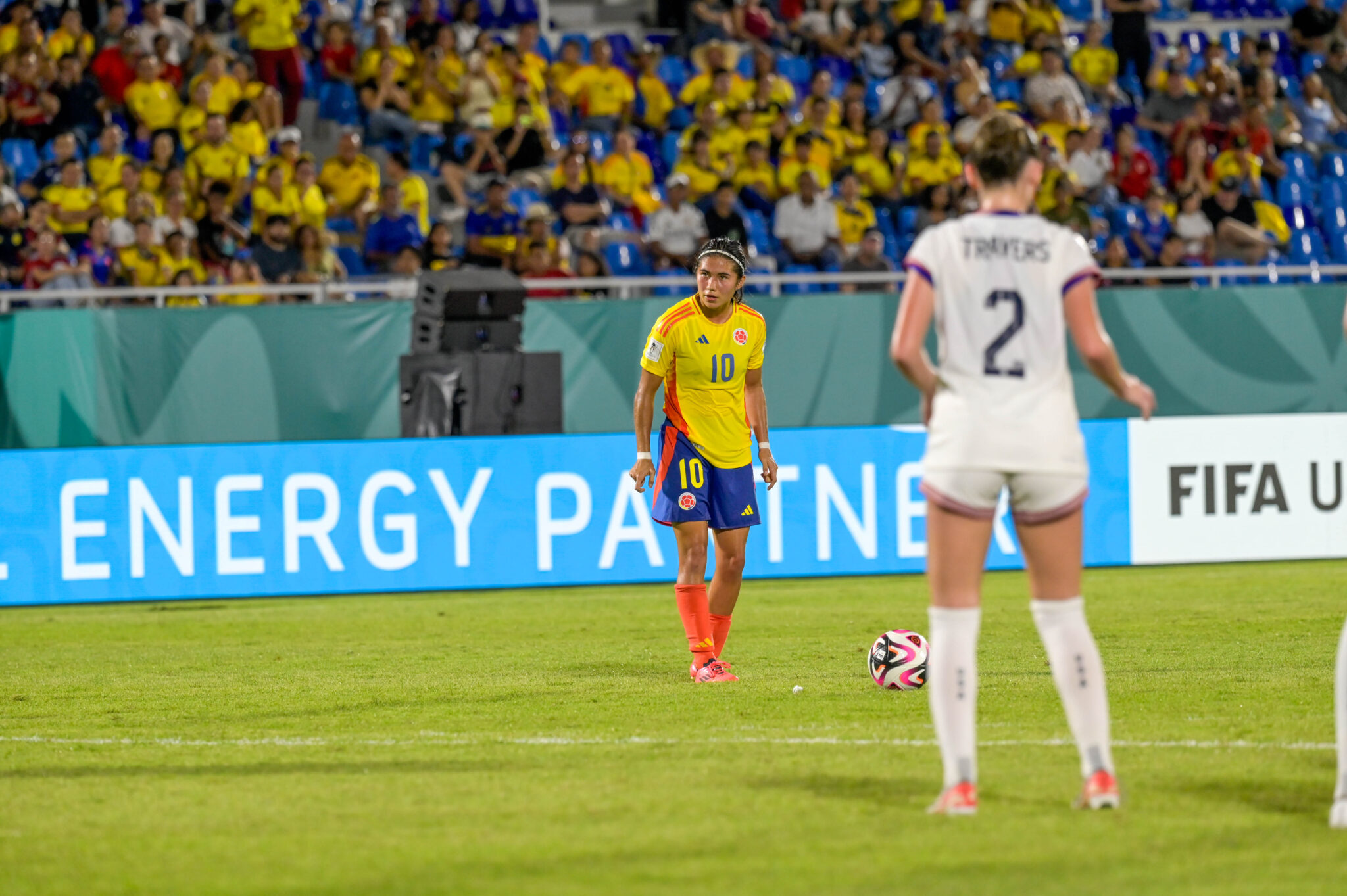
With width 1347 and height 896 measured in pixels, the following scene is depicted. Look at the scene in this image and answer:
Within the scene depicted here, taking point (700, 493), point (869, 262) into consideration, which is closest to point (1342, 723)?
point (700, 493)

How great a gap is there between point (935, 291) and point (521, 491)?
9529 millimetres

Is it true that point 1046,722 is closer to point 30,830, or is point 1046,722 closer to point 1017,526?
point 1017,526

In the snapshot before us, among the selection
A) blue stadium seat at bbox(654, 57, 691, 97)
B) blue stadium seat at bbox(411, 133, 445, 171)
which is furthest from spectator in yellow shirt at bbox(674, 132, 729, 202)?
blue stadium seat at bbox(411, 133, 445, 171)

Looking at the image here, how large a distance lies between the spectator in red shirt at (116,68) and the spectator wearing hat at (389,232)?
10.5 ft

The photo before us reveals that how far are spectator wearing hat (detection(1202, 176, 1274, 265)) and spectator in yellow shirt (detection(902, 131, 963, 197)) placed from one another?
2834 millimetres

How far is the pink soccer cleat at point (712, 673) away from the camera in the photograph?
364 inches

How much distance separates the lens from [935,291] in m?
5.50

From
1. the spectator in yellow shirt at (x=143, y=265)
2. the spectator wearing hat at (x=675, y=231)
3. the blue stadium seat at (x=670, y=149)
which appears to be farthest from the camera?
the blue stadium seat at (x=670, y=149)

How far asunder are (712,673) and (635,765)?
2503 millimetres

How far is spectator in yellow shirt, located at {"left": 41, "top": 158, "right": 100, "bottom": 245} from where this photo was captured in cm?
1784

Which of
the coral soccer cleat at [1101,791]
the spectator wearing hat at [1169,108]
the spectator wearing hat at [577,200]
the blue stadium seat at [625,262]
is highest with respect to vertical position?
the spectator wearing hat at [1169,108]

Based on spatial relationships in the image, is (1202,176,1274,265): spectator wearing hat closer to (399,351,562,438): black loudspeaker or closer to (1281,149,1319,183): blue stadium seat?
(1281,149,1319,183): blue stadium seat

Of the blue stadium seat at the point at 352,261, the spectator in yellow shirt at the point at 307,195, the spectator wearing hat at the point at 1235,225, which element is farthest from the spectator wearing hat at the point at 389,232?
the spectator wearing hat at the point at 1235,225

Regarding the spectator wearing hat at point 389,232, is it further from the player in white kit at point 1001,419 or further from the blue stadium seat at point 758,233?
the player in white kit at point 1001,419
